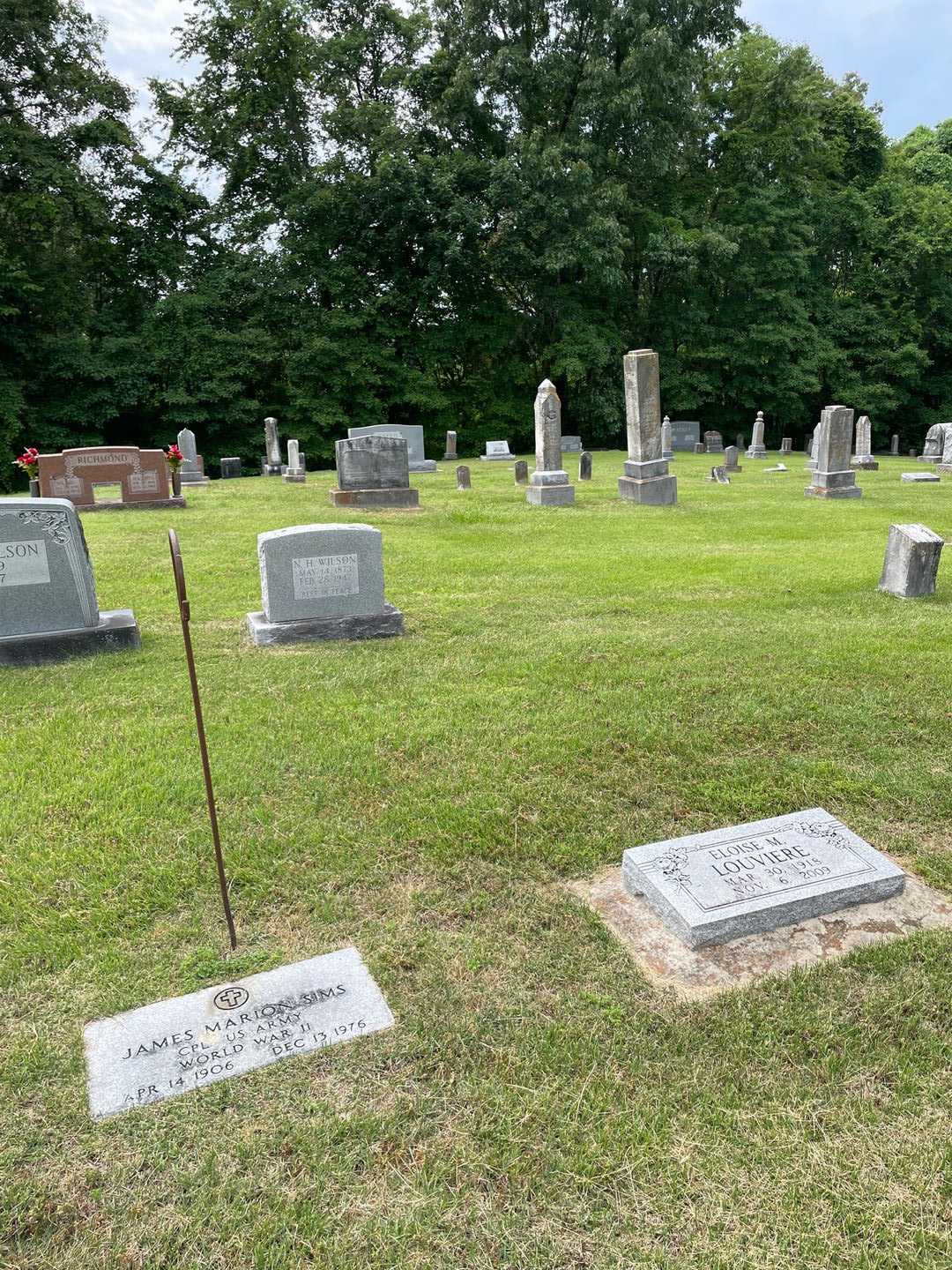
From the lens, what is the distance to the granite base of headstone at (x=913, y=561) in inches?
291

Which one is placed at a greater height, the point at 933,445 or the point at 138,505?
the point at 933,445

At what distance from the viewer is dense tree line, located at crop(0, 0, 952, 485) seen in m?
23.8

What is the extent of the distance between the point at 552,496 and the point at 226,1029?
1258 centimetres

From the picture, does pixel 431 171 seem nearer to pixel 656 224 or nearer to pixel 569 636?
pixel 656 224

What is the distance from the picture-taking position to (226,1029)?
2.55 m

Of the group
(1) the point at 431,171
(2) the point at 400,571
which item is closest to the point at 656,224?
(1) the point at 431,171

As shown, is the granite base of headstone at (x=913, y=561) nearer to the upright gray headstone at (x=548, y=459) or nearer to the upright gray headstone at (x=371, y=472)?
the upright gray headstone at (x=548, y=459)

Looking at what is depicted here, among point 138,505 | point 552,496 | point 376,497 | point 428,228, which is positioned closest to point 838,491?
point 552,496

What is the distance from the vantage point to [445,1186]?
205 cm

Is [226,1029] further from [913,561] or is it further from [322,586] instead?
[913,561]

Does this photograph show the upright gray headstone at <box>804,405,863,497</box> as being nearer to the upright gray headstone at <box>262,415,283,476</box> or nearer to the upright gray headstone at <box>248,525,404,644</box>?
the upright gray headstone at <box>248,525,404,644</box>

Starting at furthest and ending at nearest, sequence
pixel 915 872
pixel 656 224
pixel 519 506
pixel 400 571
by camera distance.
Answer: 1. pixel 656 224
2. pixel 519 506
3. pixel 400 571
4. pixel 915 872

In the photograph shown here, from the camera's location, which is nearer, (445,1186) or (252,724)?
(445,1186)

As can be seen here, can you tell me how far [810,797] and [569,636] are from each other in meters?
2.83
